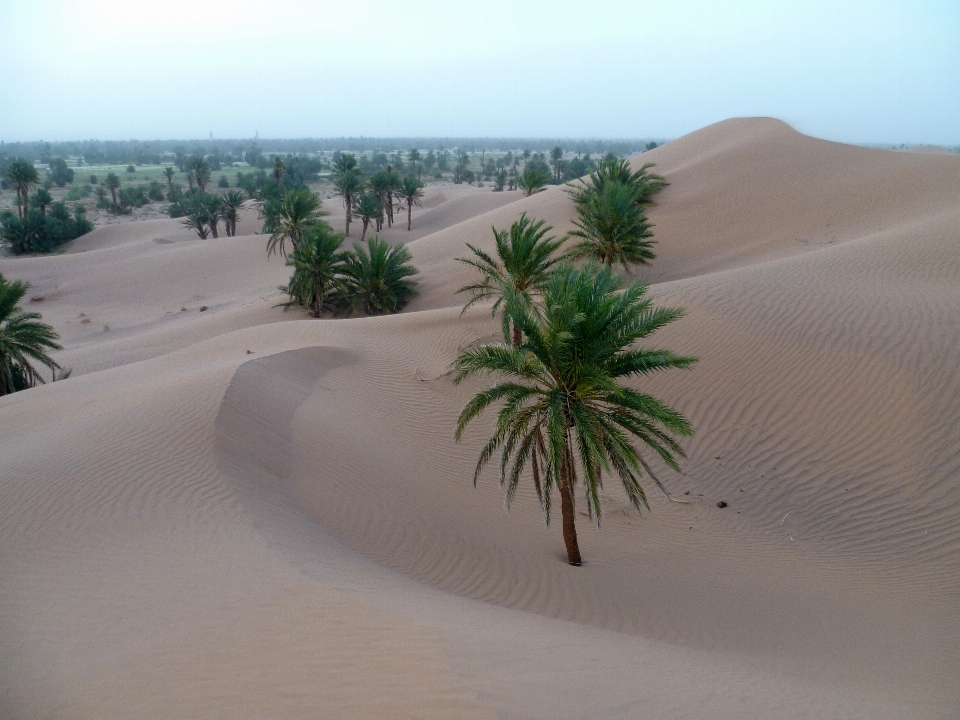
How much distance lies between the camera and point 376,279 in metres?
27.1

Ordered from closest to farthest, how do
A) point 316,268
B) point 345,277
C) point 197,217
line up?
point 316,268 < point 345,277 < point 197,217

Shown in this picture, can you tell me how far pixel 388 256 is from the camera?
27.9m

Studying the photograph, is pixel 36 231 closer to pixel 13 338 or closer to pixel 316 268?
pixel 316 268

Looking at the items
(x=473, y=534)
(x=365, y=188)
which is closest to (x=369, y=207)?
(x=365, y=188)

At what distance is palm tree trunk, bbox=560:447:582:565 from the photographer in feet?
29.1

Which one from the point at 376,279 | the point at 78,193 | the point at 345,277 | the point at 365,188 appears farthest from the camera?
the point at 78,193

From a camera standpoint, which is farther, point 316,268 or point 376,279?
point 376,279

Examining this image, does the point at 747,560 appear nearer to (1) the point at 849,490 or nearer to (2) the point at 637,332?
(1) the point at 849,490

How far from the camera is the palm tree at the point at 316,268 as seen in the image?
86.3 ft

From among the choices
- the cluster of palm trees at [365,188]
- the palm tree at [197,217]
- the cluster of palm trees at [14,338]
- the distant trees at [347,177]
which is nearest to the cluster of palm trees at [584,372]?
the cluster of palm trees at [14,338]

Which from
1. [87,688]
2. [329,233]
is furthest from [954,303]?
[329,233]

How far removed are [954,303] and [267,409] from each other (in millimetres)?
15987

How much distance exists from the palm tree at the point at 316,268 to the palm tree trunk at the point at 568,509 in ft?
65.5

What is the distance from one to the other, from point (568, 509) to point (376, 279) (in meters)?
19.7
